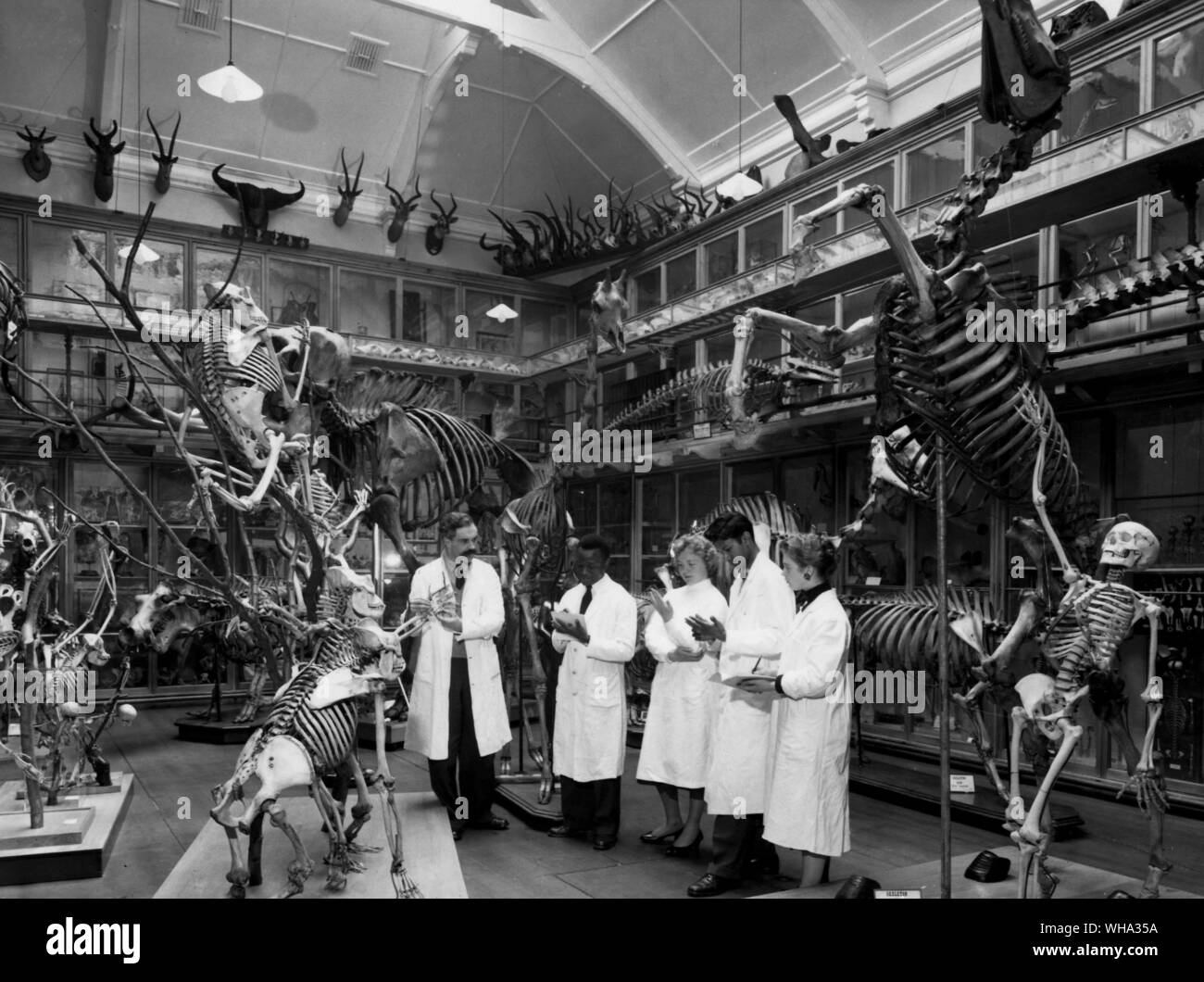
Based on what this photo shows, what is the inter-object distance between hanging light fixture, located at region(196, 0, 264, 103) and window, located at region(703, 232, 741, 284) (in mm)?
6496

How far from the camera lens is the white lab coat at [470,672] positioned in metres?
5.56

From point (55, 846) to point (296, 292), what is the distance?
3632 mm

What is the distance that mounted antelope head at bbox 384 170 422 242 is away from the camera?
508cm

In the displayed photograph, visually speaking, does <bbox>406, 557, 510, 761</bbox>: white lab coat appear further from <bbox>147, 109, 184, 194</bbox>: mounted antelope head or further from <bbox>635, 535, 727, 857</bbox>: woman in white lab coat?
<bbox>147, 109, 184, 194</bbox>: mounted antelope head

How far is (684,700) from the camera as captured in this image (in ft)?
17.3

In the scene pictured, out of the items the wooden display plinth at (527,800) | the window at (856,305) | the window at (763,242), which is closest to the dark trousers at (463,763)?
the wooden display plinth at (527,800)

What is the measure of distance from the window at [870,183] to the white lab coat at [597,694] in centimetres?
466

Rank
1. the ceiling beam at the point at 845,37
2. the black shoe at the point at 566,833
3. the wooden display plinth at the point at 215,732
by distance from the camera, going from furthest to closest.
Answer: the wooden display plinth at the point at 215,732 → the black shoe at the point at 566,833 → the ceiling beam at the point at 845,37

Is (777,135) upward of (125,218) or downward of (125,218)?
upward

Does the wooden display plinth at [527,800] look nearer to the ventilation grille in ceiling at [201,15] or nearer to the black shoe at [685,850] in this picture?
the black shoe at [685,850]

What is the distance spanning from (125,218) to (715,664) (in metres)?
3.88

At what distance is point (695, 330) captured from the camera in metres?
9.77
